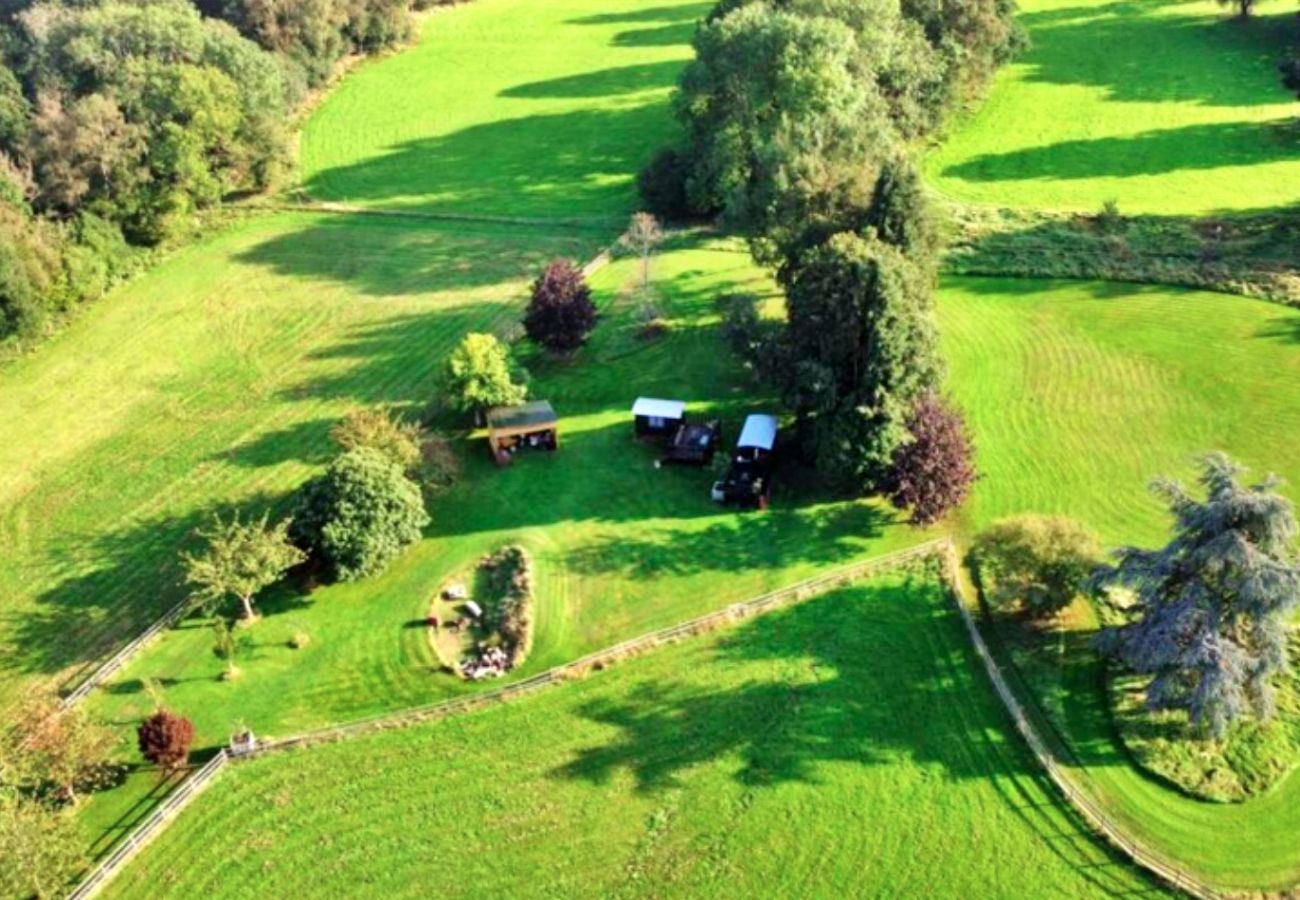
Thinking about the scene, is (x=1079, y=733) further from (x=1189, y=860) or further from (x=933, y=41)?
(x=933, y=41)

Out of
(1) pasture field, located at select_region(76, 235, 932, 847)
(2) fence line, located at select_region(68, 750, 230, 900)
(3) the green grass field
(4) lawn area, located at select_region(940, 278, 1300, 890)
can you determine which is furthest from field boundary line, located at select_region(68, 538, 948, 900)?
(4) lawn area, located at select_region(940, 278, 1300, 890)

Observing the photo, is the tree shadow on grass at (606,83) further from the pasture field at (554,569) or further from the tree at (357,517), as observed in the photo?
the tree at (357,517)

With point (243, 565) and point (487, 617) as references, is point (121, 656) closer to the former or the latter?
point (243, 565)

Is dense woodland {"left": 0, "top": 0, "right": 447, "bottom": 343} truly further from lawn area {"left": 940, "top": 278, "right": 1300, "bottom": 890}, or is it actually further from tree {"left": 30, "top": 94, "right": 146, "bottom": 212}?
lawn area {"left": 940, "top": 278, "right": 1300, "bottom": 890}

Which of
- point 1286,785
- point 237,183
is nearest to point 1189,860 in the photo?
point 1286,785

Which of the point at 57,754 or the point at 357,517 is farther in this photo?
the point at 357,517

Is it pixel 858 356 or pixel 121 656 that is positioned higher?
pixel 858 356

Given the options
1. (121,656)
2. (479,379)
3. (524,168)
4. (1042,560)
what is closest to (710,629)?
(1042,560)
